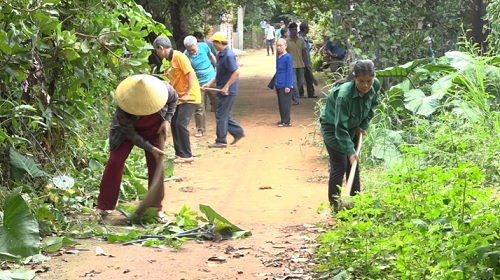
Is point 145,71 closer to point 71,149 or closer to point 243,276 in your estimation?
point 71,149

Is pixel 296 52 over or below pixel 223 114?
over

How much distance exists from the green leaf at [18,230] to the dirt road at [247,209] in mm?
352

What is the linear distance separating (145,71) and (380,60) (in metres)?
7.11

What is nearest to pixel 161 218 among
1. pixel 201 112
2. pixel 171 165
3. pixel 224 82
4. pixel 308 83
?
pixel 171 165

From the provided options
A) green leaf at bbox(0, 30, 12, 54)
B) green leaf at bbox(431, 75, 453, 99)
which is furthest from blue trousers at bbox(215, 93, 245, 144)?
green leaf at bbox(0, 30, 12, 54)

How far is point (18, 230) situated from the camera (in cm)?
617

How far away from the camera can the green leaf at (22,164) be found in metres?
7.71

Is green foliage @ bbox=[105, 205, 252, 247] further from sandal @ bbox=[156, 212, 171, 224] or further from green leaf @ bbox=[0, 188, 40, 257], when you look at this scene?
green leaf @ bbox=[0, 188, 40, 257]

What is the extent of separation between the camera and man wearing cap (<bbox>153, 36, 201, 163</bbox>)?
1184cm

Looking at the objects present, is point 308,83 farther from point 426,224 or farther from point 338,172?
point 426,224

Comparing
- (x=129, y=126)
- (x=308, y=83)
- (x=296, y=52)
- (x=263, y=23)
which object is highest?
(x=129, y=126)

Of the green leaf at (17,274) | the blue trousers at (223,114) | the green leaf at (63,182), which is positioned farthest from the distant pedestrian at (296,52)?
the green leaf at (17,274)

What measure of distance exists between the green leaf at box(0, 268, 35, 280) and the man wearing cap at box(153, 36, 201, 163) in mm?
5799

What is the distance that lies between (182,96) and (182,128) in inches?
17.9
